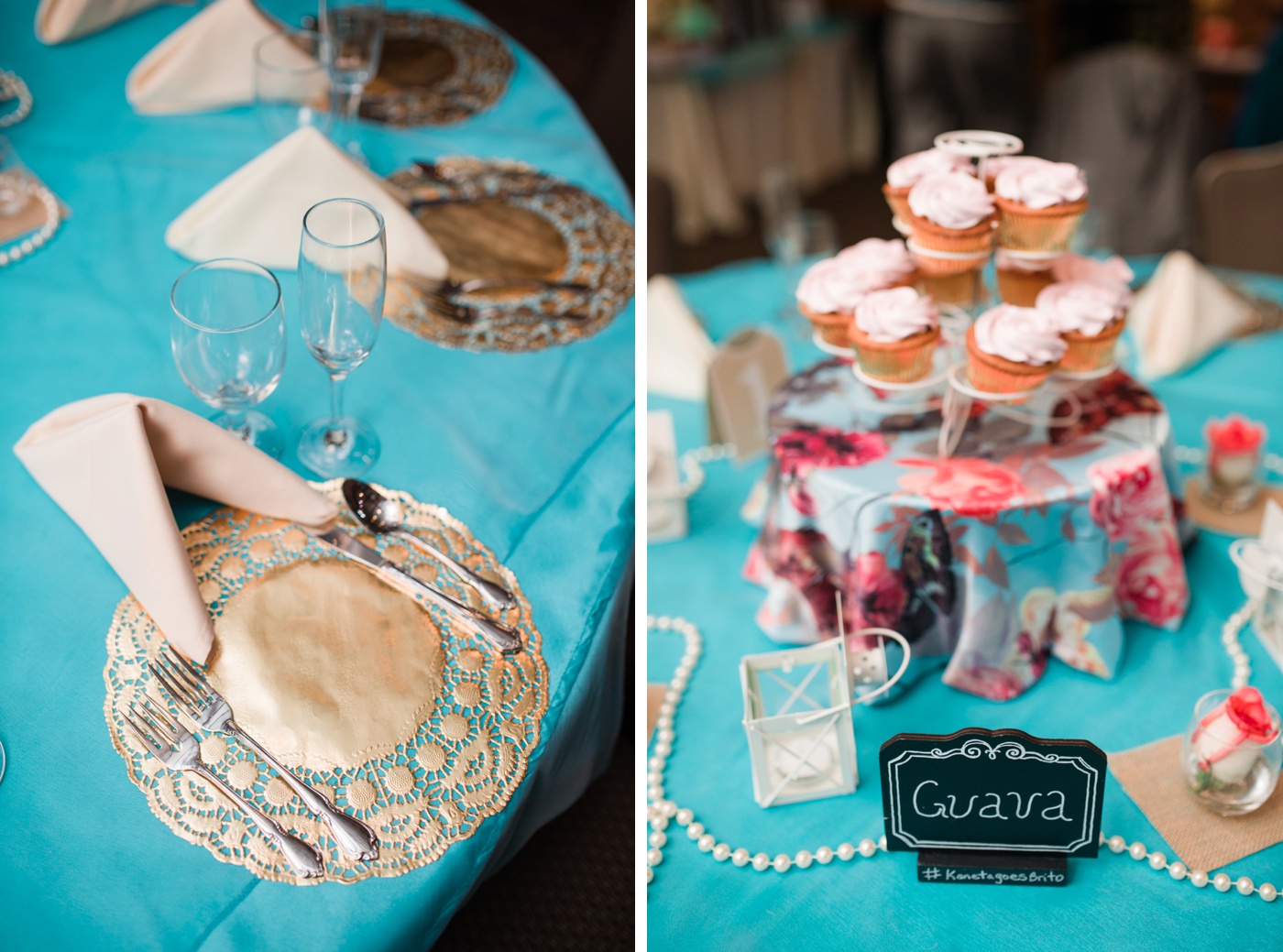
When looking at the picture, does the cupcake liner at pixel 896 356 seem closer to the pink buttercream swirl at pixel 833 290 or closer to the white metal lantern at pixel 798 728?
the pink buttercream swirl at pixel 833 290

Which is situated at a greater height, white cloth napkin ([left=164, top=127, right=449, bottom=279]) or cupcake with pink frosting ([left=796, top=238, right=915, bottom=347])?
white cloth napkin ([left=164, top=127, right=449, bottom=279])

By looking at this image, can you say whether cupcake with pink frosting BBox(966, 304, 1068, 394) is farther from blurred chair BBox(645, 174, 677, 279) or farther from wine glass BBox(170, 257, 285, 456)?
blurred chair BBox(645, 174, 677, 279)

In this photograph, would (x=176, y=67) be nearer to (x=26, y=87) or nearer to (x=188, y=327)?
(x=26, y=87)

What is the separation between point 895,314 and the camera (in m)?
1.29

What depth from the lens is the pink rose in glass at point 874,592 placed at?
1.36 metres

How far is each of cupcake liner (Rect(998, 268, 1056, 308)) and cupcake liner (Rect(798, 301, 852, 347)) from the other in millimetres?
224

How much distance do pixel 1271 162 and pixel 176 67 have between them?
7.58ft

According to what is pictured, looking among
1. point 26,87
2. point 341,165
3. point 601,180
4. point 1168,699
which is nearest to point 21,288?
point 341,165

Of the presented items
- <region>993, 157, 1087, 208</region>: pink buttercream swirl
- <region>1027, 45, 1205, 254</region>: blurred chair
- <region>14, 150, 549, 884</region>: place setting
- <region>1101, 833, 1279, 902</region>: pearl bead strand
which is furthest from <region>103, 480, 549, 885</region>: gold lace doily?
<region>1027, 45, 1205, 254</region>: blurred chair

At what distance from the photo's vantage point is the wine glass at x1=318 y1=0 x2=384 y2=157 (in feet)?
5.52

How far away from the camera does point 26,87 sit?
5.83ft

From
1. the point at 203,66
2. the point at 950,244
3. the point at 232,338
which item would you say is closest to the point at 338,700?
the point at 232,338

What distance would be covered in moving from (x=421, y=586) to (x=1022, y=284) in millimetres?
880

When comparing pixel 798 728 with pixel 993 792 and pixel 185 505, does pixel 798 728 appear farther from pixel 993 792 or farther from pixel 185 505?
pixel 185 505
